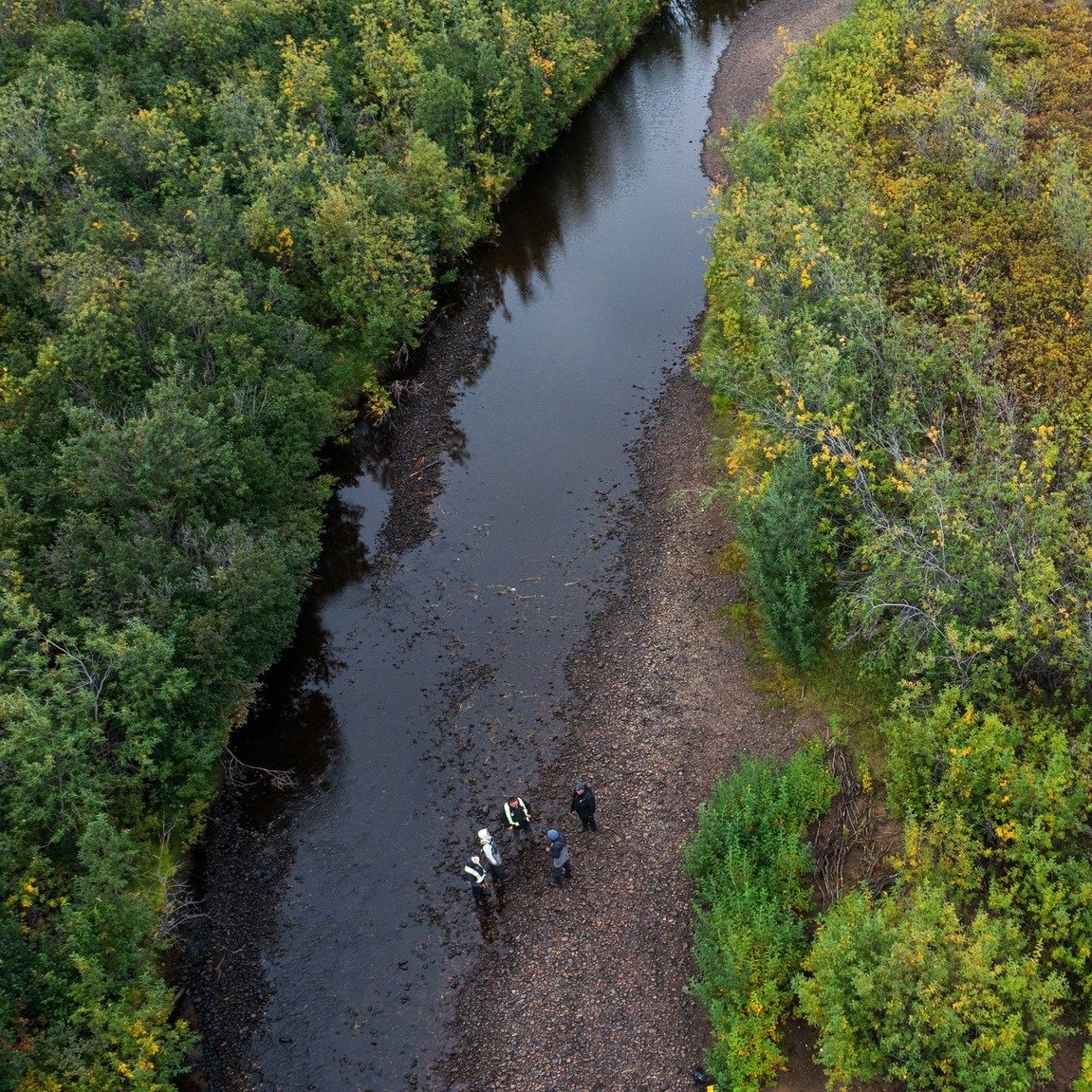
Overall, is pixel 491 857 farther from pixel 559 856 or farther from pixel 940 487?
pixel 940 487

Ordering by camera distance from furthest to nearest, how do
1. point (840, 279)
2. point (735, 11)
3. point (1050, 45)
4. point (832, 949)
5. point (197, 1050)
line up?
point (735, 11)
point (1050, 45)
point (840, 279)
point (197, 1050)
point (832, 949)

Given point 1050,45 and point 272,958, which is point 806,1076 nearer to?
point 272,958

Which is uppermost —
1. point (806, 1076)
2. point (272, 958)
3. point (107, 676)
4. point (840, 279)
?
point (107, 676)

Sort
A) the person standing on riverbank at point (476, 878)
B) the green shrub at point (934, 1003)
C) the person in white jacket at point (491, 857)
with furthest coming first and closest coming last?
the person in white jacket at point (491, 857) → the person standing on riverbank at point (476, 878) → the green shrub at point (934, 1003)

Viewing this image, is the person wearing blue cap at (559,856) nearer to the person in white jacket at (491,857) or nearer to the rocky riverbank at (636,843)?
the rocky riverbank at (636,843)

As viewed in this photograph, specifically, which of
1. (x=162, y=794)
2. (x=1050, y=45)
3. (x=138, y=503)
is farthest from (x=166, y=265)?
(x=1050, y=45)

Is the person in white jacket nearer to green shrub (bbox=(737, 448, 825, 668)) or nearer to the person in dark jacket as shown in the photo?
the person in dark jacket

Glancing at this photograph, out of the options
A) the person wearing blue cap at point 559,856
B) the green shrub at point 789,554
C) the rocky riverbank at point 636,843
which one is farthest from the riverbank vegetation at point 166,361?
the green shrub at point 789,554
